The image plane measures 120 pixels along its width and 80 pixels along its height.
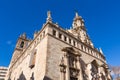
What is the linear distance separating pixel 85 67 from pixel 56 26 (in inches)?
358

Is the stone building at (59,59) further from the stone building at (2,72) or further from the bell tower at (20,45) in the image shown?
the stone building at (2,72)

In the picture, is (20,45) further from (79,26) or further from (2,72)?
(79,26)

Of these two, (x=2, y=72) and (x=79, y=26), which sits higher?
(x=79, y=26)

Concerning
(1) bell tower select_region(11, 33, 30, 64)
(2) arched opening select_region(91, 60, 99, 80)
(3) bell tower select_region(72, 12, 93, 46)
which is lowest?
(2) arched opening select_region(91, 60, 99, 80)

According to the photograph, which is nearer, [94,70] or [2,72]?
[94,70]

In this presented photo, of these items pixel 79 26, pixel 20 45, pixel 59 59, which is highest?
pixel 79 26

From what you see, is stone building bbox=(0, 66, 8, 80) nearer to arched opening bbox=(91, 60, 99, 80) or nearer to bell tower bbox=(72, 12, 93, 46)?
bell tower bbox=(72, 12, 93, 46)

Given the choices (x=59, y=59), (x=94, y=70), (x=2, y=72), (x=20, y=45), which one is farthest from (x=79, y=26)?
(x=2, y=72)

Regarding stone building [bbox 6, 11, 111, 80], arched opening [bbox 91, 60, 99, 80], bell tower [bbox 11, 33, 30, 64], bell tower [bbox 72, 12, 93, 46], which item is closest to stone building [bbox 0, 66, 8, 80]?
bell tower [bbox 11, 33, 30, 64]

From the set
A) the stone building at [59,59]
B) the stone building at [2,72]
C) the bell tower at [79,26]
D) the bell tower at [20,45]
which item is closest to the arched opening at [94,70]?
the stone building at [59,59]

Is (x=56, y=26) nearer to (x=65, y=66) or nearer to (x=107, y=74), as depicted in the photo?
(x=65, y=66)

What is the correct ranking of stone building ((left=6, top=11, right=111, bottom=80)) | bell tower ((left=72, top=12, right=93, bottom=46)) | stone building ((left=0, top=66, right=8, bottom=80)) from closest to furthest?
stone building ((left=6, top=11, right=111, bottom=80)), bell tower ((left=72, top=12, right=93, bottom=46)), stone building ((left=0, top=66, right=8, bottom=80))

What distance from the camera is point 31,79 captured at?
2245 centimetres

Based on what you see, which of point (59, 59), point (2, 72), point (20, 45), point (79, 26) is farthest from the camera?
point (2, 72)
